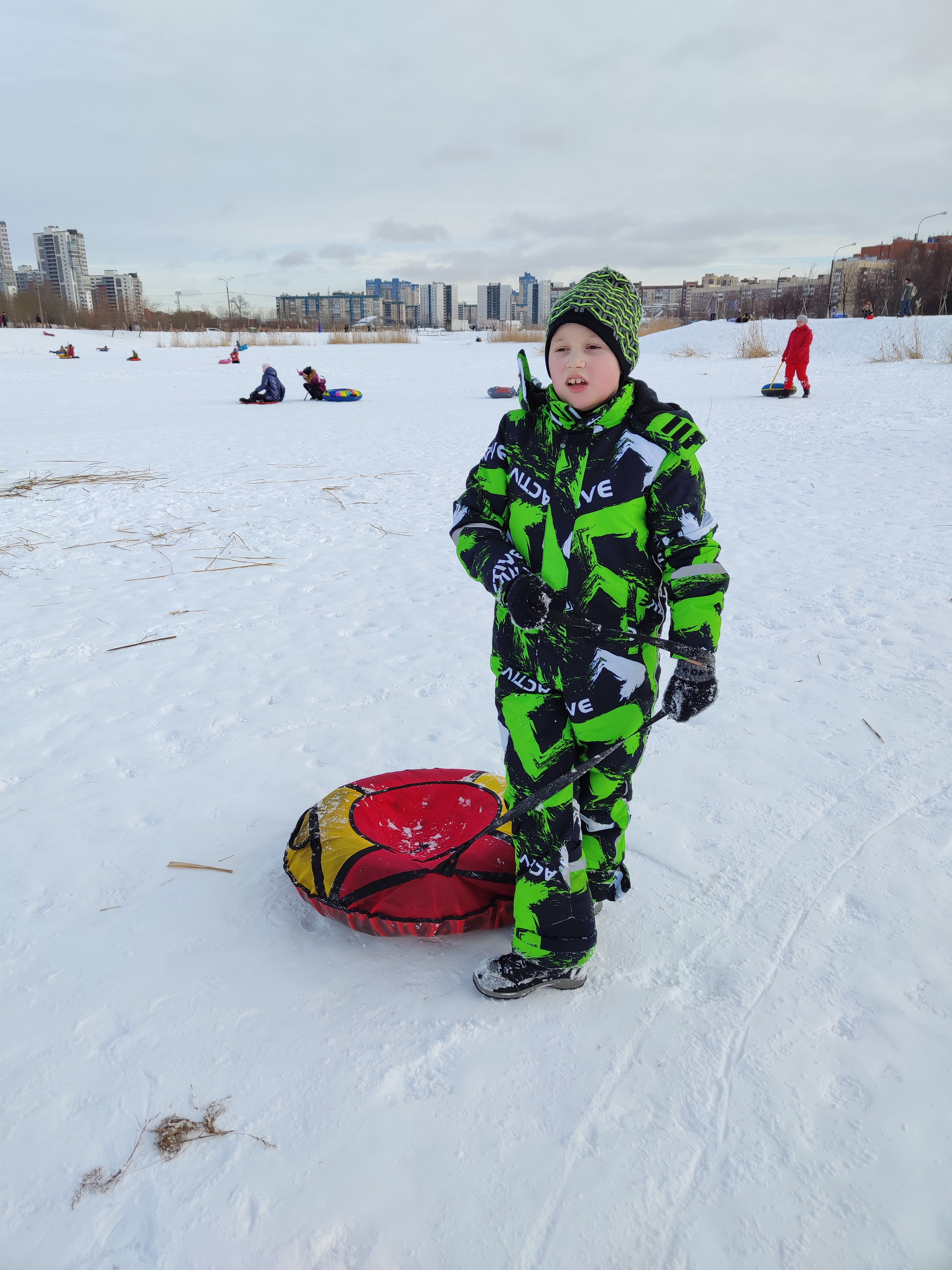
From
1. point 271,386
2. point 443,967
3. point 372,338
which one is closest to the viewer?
point 443,967

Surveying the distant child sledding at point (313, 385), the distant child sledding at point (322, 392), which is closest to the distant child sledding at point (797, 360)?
the distant child sledding at point (322, 392)

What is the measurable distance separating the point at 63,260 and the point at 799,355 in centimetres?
11013

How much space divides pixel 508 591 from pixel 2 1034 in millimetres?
1574

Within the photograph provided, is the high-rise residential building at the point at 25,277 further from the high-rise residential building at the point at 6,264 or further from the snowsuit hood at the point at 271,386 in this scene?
the snowsuit hood at the point at 271,386

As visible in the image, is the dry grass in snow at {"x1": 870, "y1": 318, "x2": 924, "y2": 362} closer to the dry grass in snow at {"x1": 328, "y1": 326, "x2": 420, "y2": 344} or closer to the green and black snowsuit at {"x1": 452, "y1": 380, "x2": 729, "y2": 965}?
the dry grass in snow at {"x1": 328, "y1": 326, "x2": 420, "y2": 344}

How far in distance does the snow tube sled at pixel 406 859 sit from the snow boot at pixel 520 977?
7.4 inches

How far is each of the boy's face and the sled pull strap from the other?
2.46 ft

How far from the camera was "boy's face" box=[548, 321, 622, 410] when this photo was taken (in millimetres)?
1659

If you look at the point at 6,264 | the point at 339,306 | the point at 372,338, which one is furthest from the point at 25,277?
the point at 372,338

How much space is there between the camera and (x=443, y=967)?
198 cm

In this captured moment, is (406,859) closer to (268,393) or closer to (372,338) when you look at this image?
(268,393)

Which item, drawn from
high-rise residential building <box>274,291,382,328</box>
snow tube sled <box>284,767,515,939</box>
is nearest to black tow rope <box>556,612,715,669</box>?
snow tube sled <box>284,767,515,939</box>

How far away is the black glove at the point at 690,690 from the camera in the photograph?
173 cm

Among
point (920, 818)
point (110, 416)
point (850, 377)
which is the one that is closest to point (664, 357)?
point (850, 377)
